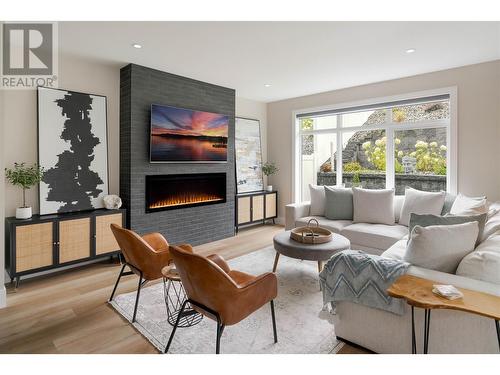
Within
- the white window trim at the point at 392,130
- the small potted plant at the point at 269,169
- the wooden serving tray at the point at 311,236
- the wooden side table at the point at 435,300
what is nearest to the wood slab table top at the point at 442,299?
the wooden side table at the point at 435,300

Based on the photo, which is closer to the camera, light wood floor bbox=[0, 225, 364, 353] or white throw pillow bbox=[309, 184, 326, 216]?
light wood floor bbox=[0, 225, 364, 353]

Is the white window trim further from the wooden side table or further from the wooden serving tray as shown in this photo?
the wooden side table

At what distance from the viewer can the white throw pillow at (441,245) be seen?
1.91 meters

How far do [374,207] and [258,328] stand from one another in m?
2.67

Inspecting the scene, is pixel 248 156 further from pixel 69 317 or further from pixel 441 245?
pixel 441 245

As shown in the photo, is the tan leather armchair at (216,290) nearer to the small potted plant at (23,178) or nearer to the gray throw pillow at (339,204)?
the small potted plant at (23,178)

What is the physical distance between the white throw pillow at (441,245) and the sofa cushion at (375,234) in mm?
1653

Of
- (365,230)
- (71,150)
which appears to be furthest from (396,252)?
(71,150)

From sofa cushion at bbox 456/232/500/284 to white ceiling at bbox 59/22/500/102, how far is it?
7.08ft

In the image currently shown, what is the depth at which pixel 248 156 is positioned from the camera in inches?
234

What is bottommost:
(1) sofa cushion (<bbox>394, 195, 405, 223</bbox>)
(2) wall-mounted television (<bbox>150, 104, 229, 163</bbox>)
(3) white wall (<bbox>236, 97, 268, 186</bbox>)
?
(1) sofa cushion (<bbox>394, 195, 405, 223</bbox>)

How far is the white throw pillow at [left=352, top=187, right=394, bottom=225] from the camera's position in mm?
4145

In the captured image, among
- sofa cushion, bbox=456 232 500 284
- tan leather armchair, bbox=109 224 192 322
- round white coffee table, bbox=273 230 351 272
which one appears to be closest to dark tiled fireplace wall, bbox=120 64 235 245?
tan leather armchair, bbox=109 224 192 322
